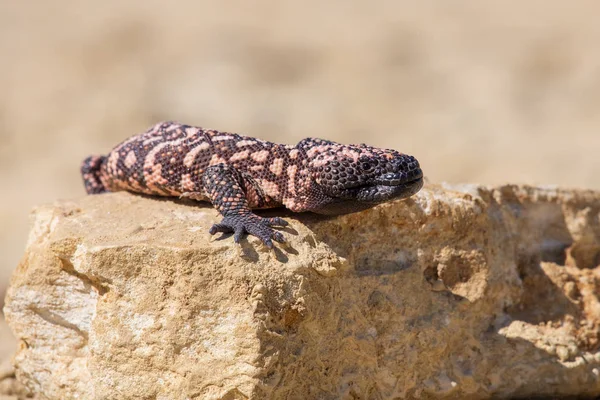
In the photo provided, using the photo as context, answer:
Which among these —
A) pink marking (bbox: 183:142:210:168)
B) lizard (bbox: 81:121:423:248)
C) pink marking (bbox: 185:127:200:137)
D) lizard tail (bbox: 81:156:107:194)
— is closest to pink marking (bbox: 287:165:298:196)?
lizard (bbox: 81:121:423:248)

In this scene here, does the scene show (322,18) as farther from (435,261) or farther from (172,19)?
(435,261)

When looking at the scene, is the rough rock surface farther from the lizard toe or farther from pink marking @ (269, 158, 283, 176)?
pink marking @ (269, 158, 283, 176)

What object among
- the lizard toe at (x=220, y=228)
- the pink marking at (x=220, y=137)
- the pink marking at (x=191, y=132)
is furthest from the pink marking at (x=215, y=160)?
the lizard toe at (x=220, y=228)

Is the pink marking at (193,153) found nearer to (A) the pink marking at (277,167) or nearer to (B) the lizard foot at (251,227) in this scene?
(A) the pink marking at (277,167)

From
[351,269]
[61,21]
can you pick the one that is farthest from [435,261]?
[61,21]

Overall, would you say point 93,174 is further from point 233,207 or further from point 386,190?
point 386,190

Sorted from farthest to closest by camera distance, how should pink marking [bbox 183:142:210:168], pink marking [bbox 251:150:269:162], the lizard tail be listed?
1. the lizard tail
2. pink marking [bbox 183:142:210:168]
3. pink marking [bbox 251:150:269:162]

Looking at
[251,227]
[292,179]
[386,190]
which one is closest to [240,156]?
[292,179]

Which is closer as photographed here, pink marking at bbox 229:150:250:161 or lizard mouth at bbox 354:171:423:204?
lizard mouth at bbox 354:171:423:204
